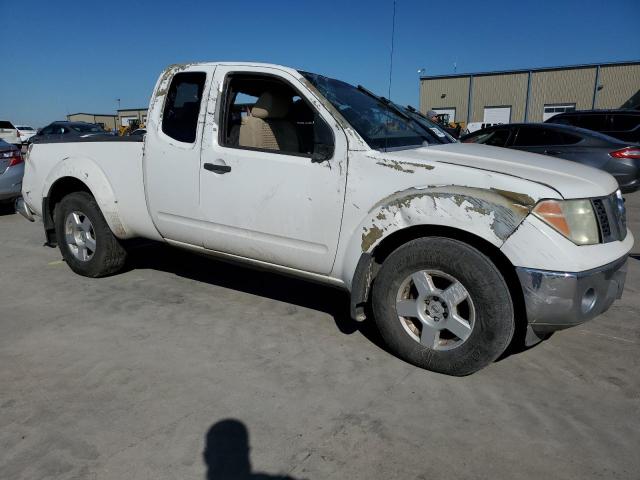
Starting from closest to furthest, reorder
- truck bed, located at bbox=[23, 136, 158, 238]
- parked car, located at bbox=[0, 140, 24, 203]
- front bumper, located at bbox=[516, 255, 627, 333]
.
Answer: front bumper, located at bbox=[516, 255, 627, 333] → truck bed, located at bbox=[23, 136, 158, 238] → parked car, located at bbox=[0, 140, 24, 203]

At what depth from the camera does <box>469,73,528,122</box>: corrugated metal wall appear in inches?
1524

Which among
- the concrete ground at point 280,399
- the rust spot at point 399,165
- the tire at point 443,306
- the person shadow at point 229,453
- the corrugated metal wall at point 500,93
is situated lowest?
the person shadow at point 229,453

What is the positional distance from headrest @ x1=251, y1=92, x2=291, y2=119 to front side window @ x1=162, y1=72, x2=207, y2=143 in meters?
0.44

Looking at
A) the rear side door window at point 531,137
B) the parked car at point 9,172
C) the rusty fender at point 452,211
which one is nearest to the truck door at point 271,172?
the rusty fender at point 452,211

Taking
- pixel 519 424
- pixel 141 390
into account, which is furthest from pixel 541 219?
pixel 141 390

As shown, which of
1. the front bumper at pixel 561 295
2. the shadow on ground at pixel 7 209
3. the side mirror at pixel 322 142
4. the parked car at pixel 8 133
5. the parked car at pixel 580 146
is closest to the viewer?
the front bumper at pixel 561 295

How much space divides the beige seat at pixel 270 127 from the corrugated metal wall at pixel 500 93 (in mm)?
39348

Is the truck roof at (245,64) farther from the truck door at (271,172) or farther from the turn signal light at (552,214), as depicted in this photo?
the turn signal light at (552,214)

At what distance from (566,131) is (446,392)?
701 cm

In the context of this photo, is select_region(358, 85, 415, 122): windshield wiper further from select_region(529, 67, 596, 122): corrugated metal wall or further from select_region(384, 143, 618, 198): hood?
select_region(529, 67, 596, 122): corrugated metal wall

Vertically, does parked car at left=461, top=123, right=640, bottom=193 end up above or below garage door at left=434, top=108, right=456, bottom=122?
below

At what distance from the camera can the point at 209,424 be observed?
248cm

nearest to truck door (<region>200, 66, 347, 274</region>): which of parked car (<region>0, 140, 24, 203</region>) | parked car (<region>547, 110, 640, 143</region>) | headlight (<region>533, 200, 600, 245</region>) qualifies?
headlight (<region>533, 200, 600, 245</region>)

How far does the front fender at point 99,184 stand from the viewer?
14.1ft
